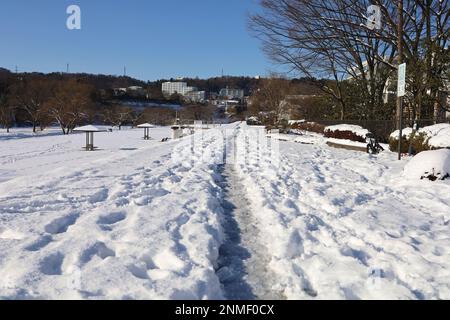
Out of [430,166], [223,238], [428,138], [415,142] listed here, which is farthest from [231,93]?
[223,238]

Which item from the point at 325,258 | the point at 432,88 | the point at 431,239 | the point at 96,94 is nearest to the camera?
the point at 325,258

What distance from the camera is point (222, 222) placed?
4.89 m

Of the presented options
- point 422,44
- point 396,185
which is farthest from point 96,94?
point 396,185

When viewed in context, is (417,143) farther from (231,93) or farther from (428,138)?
(231,93)

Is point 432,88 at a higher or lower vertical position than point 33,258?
higher

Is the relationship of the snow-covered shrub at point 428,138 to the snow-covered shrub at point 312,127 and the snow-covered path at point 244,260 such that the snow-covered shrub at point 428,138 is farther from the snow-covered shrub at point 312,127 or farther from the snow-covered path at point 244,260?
the snow-covered shrub at point 312,127

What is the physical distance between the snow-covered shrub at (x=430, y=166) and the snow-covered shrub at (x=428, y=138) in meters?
2.91

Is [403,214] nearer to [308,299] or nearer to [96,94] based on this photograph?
[308,299]

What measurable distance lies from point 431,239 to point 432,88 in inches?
513

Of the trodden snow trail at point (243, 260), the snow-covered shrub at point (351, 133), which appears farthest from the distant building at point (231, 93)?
the trodden snow trail at point (243, 260)

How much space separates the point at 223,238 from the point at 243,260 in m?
0.64

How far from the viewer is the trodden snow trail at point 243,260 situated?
10.1 ft
